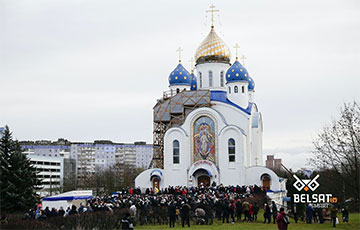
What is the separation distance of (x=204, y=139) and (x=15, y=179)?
18.4 m

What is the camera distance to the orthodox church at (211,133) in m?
38.5

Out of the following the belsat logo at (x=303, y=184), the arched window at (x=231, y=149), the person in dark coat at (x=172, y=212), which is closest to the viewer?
the person in dark coat at (x=172, y=212)

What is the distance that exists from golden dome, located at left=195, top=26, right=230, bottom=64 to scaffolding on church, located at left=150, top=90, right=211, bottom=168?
4102 mm

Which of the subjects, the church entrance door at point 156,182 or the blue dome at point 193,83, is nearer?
the church entrance door at point 156,182

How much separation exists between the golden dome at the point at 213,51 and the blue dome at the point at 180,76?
2.59 metres

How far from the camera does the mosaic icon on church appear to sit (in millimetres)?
39375

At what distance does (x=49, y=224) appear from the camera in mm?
17062

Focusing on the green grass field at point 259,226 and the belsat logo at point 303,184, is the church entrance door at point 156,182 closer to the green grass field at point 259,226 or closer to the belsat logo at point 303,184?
the green grass field at point 259,226

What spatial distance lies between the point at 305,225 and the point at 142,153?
97.1 m

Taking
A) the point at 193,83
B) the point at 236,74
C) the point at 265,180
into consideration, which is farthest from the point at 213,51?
the point at 265,180

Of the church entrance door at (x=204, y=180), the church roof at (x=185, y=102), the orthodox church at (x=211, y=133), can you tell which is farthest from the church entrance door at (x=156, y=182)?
the church roof at (x=185, y=102)

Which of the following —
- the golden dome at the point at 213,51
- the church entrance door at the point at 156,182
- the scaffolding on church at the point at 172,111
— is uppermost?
the golden dome at the point at 213,51

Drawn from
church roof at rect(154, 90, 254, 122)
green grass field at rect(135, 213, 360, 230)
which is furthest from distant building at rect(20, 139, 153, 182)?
green grass field at rect(135, 213, 360, 230)

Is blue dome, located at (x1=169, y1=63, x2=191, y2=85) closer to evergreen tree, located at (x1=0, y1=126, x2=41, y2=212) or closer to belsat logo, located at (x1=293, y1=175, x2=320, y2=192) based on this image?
evergreen tree, located at (x1=0, y1=126, x2=41, y2=212)
